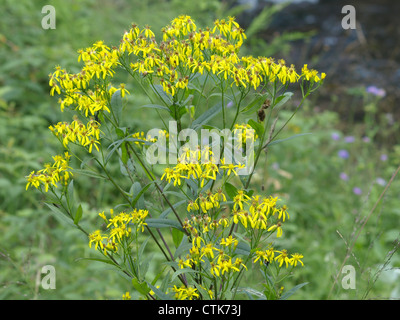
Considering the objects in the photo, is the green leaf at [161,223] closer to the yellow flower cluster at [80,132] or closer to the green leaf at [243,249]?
the green leaf at [243,249]

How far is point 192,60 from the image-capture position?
153 cm

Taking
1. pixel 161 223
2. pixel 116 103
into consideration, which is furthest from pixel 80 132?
pixel 161 223

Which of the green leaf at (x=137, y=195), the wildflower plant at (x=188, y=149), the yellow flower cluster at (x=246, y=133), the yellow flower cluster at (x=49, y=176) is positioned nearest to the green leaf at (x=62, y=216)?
the wildflower plant at (x=188, y=149)

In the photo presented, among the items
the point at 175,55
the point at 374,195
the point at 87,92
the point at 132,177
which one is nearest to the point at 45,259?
the point at 132,177

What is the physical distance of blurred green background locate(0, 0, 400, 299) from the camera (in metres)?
2.83

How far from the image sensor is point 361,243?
3.27m

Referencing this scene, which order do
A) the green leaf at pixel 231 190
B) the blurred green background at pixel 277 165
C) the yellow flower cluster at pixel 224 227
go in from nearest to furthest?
the yellow flower cluster at pixel 224 227 < the green leaf at pixel 231 190 < the blurred green background at pixel 277 165

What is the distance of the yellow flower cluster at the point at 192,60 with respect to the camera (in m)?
1.49

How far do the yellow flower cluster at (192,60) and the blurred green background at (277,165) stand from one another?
2.84 feet

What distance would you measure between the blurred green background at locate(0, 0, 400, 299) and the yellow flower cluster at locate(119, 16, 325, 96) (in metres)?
0.87

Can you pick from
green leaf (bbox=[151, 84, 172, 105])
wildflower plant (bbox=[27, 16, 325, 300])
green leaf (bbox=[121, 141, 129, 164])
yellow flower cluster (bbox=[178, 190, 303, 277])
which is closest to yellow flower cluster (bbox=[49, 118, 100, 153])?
wildflower plant (bbox=[27, 16, 325, 300])

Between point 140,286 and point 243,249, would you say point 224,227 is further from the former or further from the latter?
point 140,286

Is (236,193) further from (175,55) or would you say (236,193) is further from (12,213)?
(12,213)

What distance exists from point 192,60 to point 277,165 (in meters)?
2.65
